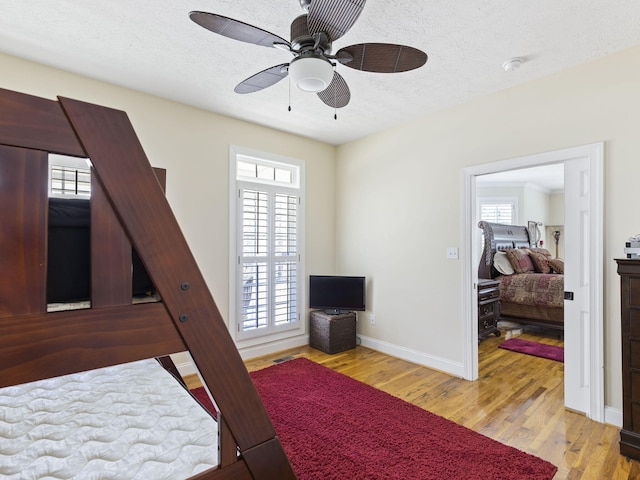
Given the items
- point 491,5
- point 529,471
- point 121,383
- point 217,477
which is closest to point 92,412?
point 121,383

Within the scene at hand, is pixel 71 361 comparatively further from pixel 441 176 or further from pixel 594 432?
pixel 441 176

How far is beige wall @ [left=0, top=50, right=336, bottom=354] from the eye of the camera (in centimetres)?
251

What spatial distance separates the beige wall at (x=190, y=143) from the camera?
8.25ft

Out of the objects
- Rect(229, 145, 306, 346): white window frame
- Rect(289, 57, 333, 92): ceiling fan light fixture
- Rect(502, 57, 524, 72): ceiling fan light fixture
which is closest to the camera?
Rect(289, 57, 333, 92): ceiling fan light fixture

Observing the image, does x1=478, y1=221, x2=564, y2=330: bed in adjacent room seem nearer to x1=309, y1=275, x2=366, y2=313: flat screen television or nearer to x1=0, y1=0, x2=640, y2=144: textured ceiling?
x1=309, y1=275, x2=366, y2=313: flat screen television

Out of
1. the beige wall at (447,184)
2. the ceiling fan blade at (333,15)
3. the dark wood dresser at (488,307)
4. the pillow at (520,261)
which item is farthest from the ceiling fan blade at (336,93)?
the pillow at (520,261)

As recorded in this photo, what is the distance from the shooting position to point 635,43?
2.16 metres

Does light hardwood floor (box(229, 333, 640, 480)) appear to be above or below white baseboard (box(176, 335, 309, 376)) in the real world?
below

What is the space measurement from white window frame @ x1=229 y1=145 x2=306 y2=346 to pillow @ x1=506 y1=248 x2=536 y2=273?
10.6ft

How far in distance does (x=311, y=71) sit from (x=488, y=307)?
3.79m

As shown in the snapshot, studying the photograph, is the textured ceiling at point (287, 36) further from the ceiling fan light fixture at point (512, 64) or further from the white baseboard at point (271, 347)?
the white baseboard at point (271, 347)

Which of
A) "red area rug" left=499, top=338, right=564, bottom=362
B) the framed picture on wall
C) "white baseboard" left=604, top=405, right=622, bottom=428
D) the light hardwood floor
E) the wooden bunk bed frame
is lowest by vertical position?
the light hardwood floor

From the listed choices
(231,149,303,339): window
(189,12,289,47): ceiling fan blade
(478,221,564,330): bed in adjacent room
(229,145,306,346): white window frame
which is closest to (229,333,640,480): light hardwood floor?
(229,145,306,346): white window frame

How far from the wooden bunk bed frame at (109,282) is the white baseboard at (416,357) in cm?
274
